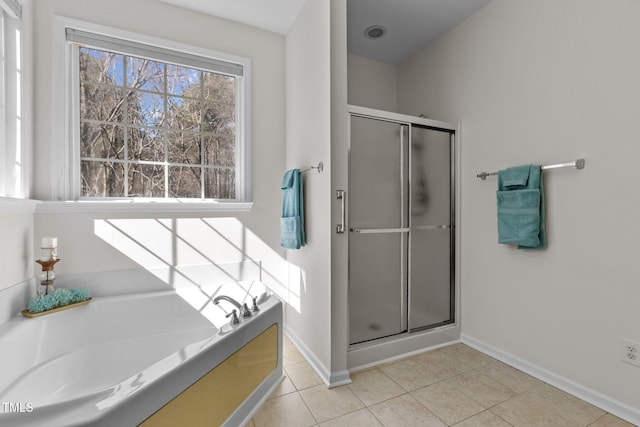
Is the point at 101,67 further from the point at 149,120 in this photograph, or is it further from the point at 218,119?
the point at 218,119

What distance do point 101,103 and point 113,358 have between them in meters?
1.73

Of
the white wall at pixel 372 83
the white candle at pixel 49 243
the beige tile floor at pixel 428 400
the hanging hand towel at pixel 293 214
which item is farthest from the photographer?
the white wall at pixel 372 83

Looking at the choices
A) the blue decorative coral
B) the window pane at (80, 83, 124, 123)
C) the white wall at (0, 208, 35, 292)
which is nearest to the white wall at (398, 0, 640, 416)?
A: the window pane at (80, 83, 124, 123)

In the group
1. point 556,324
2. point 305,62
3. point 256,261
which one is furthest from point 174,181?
point 556,324

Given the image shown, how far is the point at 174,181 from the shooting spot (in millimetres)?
2367

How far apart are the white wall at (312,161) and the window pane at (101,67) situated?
1292 millimetres

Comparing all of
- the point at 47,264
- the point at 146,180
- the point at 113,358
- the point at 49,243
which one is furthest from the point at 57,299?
the point at 146,180

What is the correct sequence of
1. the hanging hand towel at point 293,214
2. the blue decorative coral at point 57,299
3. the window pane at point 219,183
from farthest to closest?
the window pane at point 219,183 < the hanging hand towel at point 293,214 < the blue decorative coral at point 57,299

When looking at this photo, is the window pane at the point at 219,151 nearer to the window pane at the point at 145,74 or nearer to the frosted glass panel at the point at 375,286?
the window pane at the point at 145,74

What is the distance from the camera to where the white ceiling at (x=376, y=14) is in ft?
7.50

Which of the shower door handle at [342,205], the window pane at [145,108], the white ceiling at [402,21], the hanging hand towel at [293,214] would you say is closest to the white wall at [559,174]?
the white ceiling at [402,21]

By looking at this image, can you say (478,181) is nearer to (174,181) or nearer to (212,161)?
(212,161)

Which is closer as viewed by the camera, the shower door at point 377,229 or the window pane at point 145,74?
the shower door at point 377,229

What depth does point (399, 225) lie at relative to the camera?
2.28m
